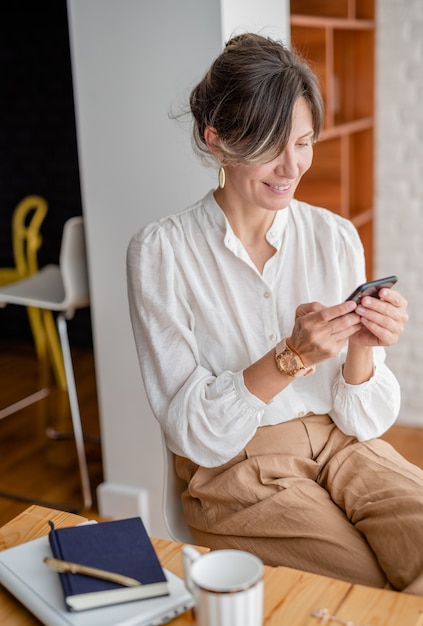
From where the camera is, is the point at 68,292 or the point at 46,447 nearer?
the point at 68,292

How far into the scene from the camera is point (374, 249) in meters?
3.34

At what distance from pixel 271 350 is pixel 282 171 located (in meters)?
0.32

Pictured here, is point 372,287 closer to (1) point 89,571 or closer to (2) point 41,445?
(1) point 89,571

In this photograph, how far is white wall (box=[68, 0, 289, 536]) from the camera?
2.12 metres

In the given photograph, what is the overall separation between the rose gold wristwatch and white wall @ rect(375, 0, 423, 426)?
1.94 m

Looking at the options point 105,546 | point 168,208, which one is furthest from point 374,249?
point 105,546

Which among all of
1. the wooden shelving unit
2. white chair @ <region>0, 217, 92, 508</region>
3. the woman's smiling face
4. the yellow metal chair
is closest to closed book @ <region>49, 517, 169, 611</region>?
the woman's smiling face

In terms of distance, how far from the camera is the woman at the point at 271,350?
4.56 feet

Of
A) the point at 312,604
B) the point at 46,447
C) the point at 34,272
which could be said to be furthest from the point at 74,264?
the point at 312,604

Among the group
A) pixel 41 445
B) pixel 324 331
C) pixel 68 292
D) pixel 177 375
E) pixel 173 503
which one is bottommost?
pixel 41 445

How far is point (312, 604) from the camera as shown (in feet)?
3.54

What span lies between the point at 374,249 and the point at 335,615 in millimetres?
2425

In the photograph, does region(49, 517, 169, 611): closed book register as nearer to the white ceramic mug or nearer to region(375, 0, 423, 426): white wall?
the white ceramic mug

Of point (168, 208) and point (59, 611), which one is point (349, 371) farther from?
point (168, 208)
